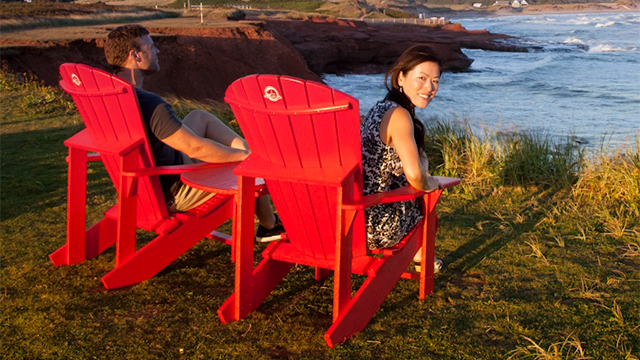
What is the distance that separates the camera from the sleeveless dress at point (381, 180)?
2781mm

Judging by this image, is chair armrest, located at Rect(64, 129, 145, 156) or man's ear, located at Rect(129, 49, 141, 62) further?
man's ear, located at Rect(129, 49, 141, 62)

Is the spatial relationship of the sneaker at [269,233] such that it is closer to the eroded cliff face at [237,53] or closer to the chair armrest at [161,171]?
the chair armrest at [161,171]

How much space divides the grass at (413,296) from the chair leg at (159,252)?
0.06 metres

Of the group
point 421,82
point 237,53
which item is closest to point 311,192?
point 421,82

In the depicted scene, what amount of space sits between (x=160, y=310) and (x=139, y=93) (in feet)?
3.44

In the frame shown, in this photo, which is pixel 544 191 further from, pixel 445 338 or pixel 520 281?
pixel 445 338

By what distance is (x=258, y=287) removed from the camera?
116 inches

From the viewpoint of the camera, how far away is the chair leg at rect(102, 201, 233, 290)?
3.16 metres

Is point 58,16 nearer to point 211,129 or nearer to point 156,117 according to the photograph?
point 211,129

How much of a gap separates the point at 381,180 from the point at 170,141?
106cm

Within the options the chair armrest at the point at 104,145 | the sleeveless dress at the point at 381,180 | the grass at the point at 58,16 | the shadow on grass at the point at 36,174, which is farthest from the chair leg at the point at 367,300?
the grass at the point at 58,16

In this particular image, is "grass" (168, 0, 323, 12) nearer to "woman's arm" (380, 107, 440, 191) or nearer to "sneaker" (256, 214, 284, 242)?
"sneaker" (256, 214, 284, 242)

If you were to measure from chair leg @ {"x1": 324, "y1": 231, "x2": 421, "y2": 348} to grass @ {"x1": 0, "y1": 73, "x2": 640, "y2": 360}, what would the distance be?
2.4 inches

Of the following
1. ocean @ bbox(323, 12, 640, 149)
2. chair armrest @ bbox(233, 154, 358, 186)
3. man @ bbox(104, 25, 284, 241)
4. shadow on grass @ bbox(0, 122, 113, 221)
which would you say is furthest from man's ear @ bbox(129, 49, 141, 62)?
ocean @ bbox(323, 12, 640, 149)
